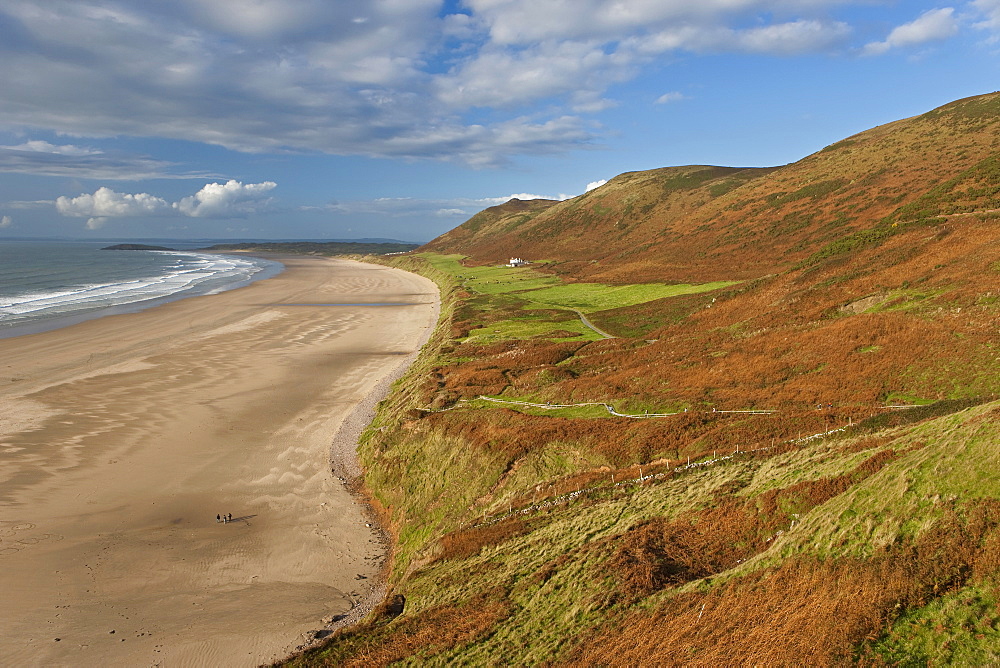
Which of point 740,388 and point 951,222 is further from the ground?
point 951,222

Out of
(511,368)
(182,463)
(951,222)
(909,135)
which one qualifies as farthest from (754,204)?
(182,463)

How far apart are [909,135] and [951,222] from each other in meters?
57.2

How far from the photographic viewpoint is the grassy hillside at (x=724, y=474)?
9953mm

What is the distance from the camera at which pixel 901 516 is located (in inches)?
431

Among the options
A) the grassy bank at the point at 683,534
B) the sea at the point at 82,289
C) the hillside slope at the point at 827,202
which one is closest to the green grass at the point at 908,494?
the grassy bank at the point at 683,534

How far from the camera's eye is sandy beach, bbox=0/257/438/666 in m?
18.0

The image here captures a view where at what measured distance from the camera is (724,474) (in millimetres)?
17141

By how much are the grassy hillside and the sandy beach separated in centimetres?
348

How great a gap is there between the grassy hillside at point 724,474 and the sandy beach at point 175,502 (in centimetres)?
348

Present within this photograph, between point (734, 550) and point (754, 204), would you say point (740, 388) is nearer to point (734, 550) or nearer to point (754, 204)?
point (734, 550)

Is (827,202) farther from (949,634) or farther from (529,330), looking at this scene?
(949,634)

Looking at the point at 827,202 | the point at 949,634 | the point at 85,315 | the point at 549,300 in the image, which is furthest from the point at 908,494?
the point at 85,315

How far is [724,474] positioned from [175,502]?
24758mm

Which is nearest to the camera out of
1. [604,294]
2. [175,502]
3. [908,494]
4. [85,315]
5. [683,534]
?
[908,494]
